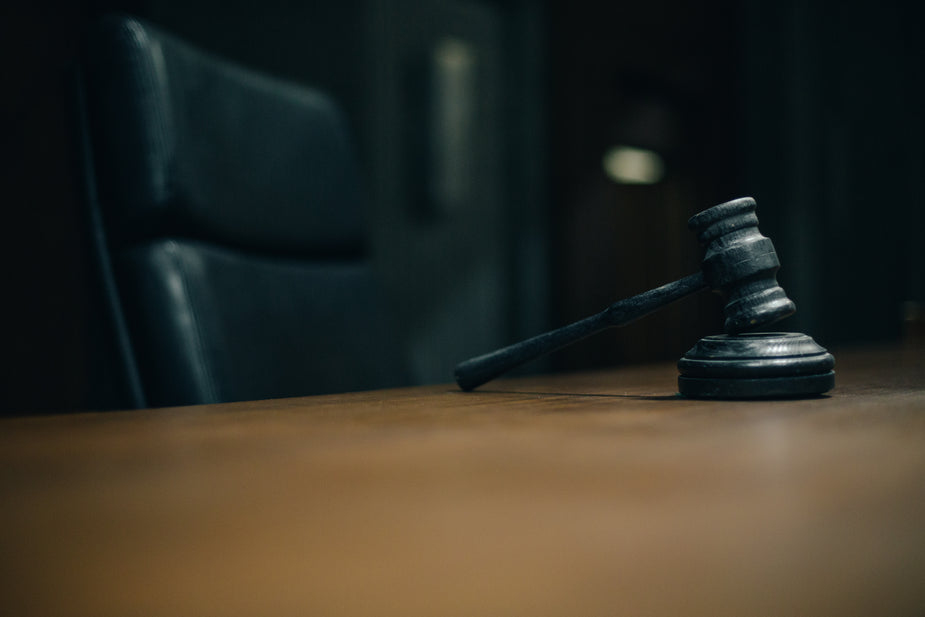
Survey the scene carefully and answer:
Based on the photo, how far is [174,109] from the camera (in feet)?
3.21

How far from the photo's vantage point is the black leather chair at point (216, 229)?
922 millimetres

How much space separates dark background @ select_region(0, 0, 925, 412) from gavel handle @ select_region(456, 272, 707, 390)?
62 cm

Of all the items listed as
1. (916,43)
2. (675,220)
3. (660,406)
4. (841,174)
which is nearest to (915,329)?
(660,406)

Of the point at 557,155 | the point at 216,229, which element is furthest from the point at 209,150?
the point at 557,155

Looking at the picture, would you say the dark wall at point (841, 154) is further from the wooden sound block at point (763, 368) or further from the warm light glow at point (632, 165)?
the wooden sound block at point (763, 368)

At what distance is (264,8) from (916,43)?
4.93 metres

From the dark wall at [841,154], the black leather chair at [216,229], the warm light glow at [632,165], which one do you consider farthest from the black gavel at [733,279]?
the dark wall at [841,154]

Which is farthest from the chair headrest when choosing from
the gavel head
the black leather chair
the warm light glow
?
the warm light glow

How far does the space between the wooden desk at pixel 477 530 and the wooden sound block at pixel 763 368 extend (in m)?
0.20

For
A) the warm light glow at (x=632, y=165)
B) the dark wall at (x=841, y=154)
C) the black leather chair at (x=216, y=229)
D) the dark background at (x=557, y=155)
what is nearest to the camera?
the black leather chair at (x=216, y=229)

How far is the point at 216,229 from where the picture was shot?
1.04 metres

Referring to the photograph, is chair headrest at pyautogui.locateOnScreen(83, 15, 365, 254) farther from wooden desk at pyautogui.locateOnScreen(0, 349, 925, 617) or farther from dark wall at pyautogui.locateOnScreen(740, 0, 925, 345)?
dark wall at pyautogui.locateOnScreen(740, 0, 925, 345)

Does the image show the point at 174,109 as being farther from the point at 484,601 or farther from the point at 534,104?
the point at 534,104

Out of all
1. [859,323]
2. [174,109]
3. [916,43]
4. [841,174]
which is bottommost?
[859,323]
